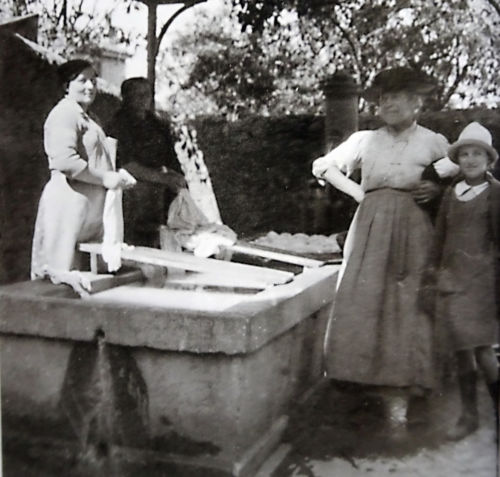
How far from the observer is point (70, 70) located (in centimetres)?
294

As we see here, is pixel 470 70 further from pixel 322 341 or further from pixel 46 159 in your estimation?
pixel 46 159

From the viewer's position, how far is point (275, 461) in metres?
2.80

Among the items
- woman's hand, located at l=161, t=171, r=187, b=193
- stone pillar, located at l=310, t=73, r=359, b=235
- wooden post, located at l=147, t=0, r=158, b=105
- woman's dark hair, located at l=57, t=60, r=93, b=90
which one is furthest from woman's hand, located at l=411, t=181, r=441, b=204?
woman's dark hair, located at l=57, t=60, r=93, b=90

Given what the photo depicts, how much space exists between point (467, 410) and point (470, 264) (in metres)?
0.54

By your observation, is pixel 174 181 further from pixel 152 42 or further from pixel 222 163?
pixel 152 42

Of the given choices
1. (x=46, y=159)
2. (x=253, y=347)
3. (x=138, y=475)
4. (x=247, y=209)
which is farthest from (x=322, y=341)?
(x=46, y=159)

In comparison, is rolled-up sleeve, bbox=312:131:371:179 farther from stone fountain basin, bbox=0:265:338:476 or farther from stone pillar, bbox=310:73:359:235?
stone fountain basin, bbox=0:265:338:476

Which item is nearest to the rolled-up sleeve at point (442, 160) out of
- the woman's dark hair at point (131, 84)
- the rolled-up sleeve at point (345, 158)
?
the rolled-up sleeve at point (345, 158)

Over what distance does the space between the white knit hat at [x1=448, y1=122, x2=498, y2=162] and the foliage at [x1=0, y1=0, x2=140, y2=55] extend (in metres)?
1.33

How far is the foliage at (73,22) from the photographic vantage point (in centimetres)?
293

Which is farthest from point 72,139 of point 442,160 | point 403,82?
point 442,160

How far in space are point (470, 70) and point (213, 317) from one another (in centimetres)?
128

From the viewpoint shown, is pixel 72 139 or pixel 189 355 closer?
pixel 189 355

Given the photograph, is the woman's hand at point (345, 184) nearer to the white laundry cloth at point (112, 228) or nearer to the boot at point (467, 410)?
the boot at point (467, 410)
